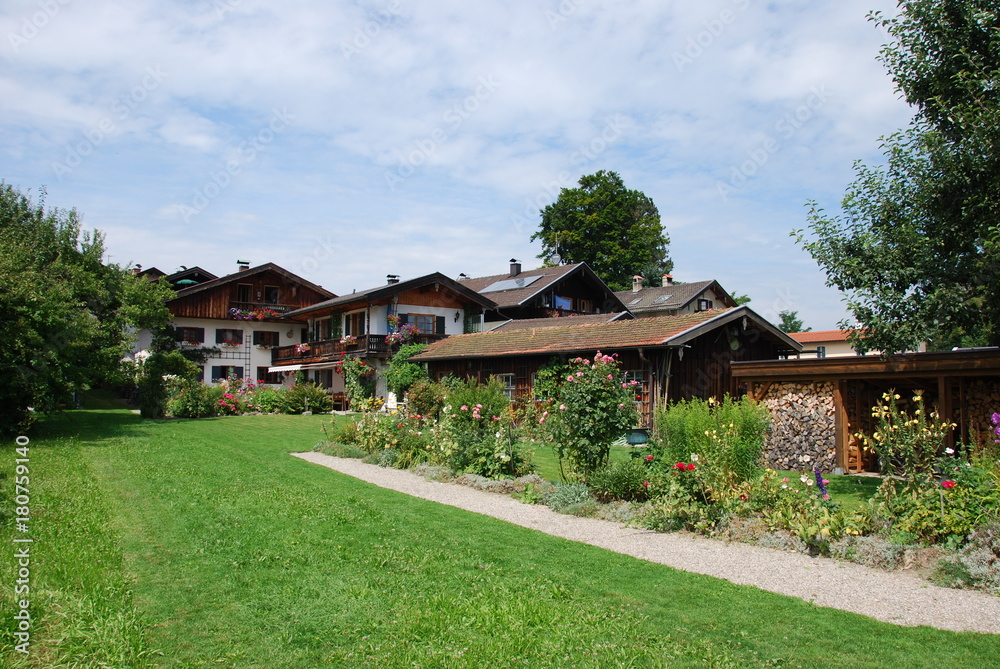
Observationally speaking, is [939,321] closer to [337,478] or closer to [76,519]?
[337,478]

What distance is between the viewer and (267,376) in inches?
1563

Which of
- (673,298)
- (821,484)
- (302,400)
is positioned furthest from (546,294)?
(821,484)

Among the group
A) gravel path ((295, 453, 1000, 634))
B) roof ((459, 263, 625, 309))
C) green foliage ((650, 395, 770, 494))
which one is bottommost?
gravel path ((295, 453, 1000, 634))

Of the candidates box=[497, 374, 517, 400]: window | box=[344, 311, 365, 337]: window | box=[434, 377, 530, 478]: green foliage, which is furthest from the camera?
box=[344, 311, 365, 337]: window

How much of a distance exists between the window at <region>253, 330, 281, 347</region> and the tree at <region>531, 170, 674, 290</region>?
67.8 feet

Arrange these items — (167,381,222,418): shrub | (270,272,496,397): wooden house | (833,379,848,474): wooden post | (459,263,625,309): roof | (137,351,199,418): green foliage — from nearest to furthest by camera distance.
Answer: (833,379,848,474): wooden post
(137,351,199,418): green foliage
(167,381,222,418): shrub
(270,272,496,397): wooden house
(459,263,625,309): roof

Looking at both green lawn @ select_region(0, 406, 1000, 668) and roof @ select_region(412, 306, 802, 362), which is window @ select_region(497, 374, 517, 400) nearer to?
roof @ select_region(412, 306, 802, 362)

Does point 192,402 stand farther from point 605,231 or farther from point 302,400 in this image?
point 605,231

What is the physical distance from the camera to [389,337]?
100 ft

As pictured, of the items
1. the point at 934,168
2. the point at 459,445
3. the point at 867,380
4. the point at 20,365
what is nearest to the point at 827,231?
the point at 934,168

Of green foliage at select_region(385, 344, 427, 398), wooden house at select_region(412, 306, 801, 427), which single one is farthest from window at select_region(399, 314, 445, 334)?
wooden house at select_region(412, 306, 801, 427)

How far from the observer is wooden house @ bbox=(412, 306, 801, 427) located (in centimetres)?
1908

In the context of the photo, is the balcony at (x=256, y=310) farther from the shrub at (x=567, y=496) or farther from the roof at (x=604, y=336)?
the shrub at (x=567, y=496)

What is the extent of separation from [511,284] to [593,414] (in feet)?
99.5
